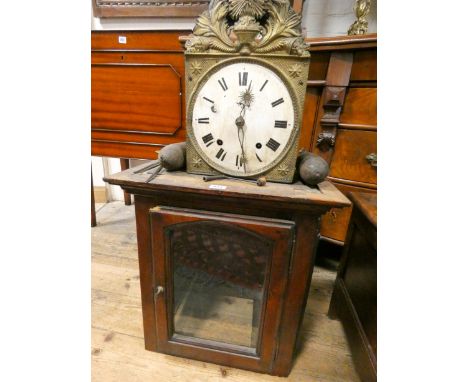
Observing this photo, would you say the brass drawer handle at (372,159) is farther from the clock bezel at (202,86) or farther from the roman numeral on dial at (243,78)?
the roman numeral on dial at (243,78)

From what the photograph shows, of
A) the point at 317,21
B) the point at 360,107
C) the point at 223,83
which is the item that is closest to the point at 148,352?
the point at 223,83

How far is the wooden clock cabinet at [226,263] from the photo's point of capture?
0.63m

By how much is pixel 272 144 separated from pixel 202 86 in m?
0.25

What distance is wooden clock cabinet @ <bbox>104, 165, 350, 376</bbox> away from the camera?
626mm

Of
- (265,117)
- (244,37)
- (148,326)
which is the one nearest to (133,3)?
(244,37)

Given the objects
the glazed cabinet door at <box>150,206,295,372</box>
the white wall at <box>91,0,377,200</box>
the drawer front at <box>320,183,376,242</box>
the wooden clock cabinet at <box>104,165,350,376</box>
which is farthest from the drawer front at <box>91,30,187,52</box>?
the drawer front at <box>320,183,376,242</box>

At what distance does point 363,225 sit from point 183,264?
2.02ft

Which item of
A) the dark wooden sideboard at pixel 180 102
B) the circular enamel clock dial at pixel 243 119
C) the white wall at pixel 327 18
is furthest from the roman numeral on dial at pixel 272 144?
the white wall at pixel 327 18

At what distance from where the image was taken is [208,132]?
69 cm

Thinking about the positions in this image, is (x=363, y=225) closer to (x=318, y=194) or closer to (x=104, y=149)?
(x=318, y=194)

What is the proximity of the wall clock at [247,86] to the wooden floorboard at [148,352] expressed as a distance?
2.22 feet

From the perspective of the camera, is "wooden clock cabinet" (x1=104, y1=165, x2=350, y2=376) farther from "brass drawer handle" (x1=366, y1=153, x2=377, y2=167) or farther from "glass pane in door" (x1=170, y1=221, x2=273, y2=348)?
"brass drawer handle" (x1=366, y1=153, x2=377, y2=167)

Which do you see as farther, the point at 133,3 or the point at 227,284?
the point at 133,3

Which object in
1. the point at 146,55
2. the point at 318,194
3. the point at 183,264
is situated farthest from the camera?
the point at 146,55
